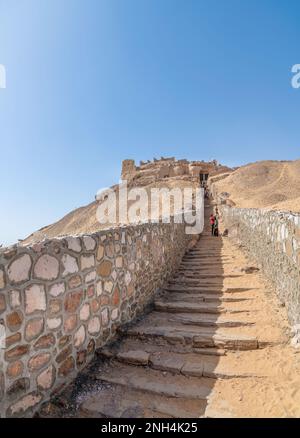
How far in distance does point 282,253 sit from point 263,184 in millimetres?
30176

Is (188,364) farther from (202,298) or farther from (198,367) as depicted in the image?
(202,298)

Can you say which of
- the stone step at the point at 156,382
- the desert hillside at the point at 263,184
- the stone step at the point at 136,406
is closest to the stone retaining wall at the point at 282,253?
the stone step at the point at 156,382

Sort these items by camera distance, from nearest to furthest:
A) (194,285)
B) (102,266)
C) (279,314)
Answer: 1. (102,266)
2. (279,314)
3. (194,285)

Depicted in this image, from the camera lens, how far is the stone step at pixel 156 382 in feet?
10.2

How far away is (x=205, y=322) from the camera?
4656 millimetres

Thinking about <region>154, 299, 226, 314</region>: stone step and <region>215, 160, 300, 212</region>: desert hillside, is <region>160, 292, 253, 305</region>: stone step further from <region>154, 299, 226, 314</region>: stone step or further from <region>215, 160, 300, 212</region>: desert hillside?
<region>215, 160, 300, 212</region>: desert hillside

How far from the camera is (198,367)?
11.6ft

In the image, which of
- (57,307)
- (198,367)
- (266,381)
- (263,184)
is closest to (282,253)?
(266,381)

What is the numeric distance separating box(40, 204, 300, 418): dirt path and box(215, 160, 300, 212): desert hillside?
62.1 feet

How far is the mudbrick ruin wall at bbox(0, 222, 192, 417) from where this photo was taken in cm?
243

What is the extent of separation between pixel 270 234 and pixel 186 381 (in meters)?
3.59
